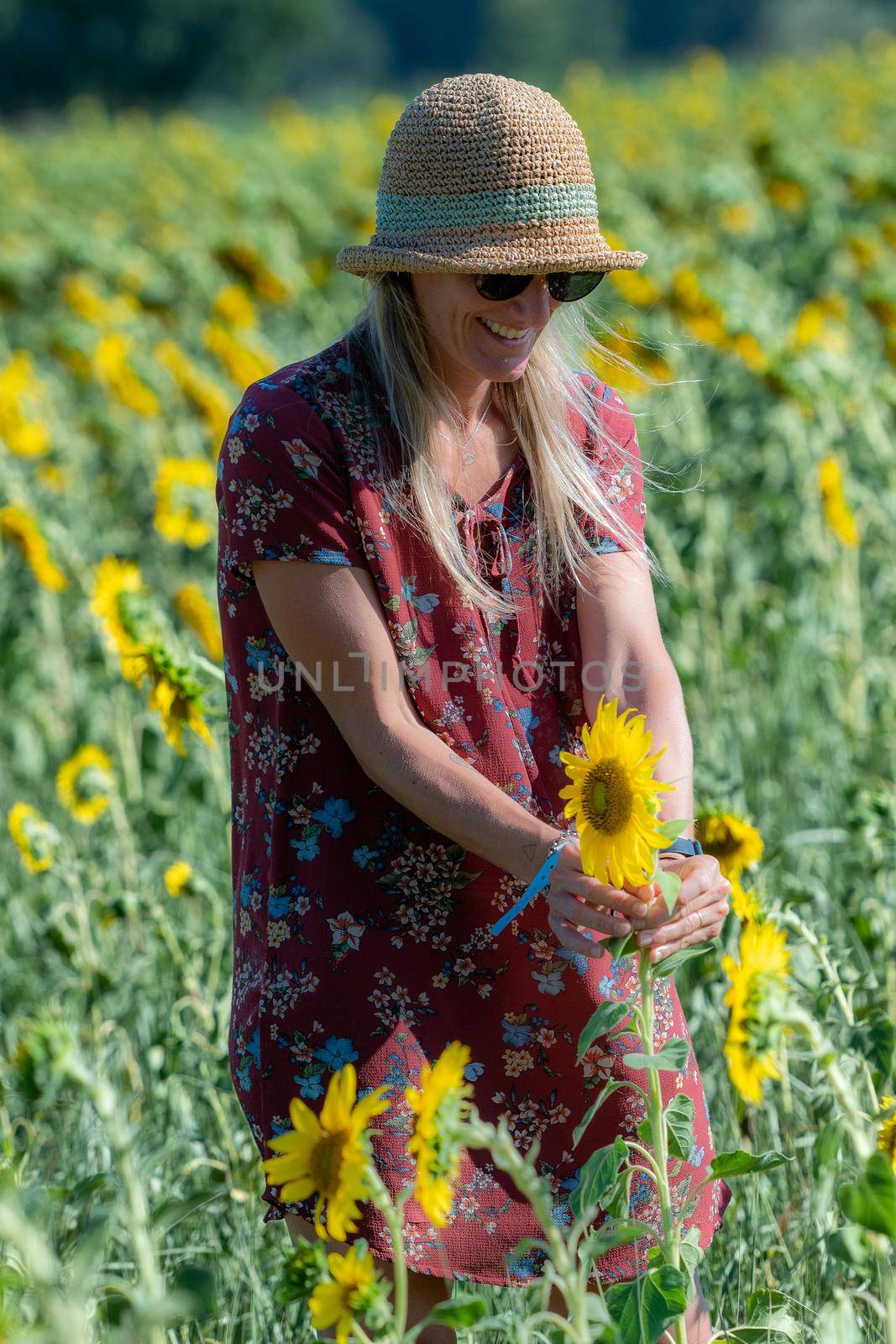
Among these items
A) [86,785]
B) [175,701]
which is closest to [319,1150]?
[175,701]

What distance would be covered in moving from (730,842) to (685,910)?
574mm

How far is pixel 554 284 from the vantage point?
164cm

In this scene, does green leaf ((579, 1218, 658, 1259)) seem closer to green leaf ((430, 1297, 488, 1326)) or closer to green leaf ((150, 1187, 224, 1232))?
green leaf ((430, 1297, 488, 1326))

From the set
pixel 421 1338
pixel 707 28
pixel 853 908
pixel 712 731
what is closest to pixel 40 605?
pixel 712 731

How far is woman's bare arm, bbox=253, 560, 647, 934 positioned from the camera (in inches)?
59.5

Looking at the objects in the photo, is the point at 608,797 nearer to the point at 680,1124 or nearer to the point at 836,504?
the point at 680,1124

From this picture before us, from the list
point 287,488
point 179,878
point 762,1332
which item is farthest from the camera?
point 179,878

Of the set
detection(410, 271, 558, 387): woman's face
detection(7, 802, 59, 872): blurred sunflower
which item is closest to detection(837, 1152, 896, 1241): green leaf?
detection(410, 271, 558, 387): woman's face

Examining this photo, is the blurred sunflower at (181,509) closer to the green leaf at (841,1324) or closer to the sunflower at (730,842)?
the sunflower at (730,842)

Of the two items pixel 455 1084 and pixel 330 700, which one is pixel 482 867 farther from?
pixel 455 1084

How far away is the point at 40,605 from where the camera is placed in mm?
3561

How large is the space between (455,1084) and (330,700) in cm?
51

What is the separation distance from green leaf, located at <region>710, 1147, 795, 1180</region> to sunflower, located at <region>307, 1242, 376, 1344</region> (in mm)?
320

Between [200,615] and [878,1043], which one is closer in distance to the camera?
[878,1043]
